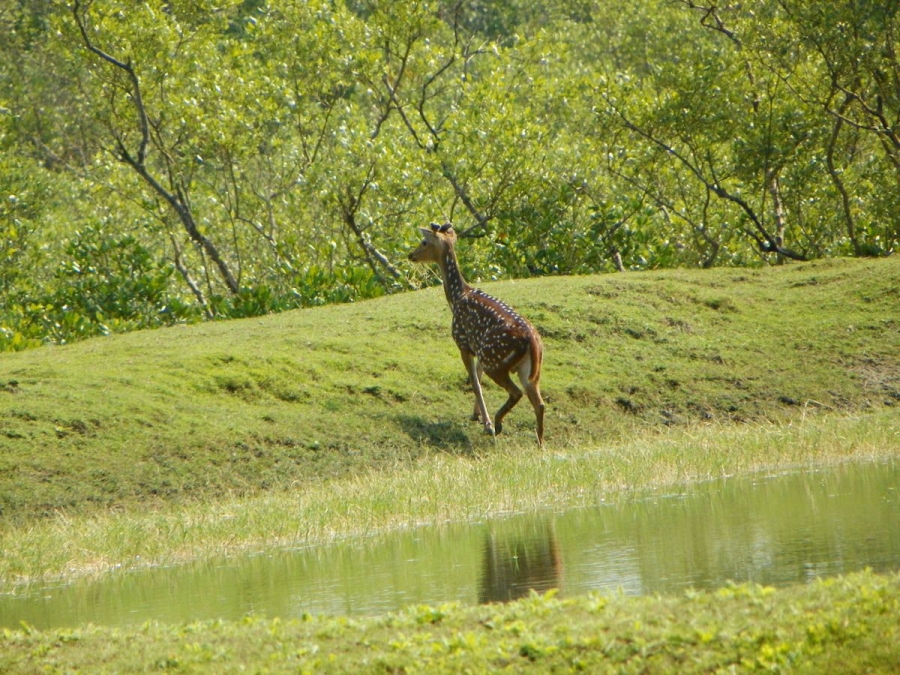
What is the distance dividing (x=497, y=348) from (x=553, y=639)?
8700mm

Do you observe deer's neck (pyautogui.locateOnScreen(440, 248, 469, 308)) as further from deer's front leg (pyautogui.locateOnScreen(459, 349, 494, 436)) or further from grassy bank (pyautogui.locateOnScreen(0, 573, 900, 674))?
grassy bank (pyautogui.locateOnScreen(0, 573, 900, 674))

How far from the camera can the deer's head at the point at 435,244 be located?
16.1 m

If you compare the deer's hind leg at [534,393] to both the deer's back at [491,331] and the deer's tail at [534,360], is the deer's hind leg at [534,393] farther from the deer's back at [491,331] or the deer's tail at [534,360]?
the deer's back at [491,331]

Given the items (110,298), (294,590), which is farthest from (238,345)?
(294,590)

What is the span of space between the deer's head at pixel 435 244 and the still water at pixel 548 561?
5884mm

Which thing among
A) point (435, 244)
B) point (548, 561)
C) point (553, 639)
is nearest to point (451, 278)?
point (435, 244)

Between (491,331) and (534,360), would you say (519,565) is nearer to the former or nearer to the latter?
(534,360)

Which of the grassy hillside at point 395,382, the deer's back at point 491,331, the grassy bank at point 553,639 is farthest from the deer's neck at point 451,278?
the grassy bank at point 553,639

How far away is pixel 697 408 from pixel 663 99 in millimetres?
8901

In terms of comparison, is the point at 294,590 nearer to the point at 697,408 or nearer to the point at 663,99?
the point at 697,408

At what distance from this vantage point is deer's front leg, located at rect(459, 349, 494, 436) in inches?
586

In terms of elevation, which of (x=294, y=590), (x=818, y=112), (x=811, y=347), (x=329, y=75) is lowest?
(x=294, y=590)

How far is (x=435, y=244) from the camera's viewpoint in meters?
16.2

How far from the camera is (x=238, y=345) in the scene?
16.8 metres
